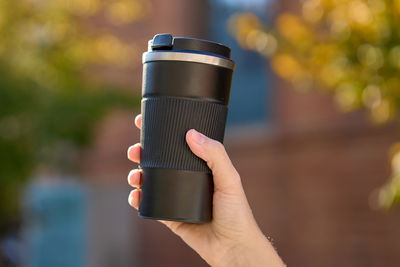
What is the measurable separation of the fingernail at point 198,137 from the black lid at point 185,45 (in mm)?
214

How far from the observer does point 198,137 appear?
6.38 feet

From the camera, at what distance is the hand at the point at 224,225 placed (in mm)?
1965

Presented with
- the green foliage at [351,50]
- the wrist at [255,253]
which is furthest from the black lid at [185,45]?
the green foliage at [351,50]

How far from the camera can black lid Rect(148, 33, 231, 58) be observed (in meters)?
1.98

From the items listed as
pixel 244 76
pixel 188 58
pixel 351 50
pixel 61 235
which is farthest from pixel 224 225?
pixel 61 235

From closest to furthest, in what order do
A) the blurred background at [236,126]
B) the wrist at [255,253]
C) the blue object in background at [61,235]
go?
the wrist at [255,253], the blurred background at [236,126], the blue object in background at [61,235]

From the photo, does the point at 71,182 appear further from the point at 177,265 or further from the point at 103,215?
the point at 177,265

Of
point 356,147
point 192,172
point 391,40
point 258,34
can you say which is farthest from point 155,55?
point 356,147

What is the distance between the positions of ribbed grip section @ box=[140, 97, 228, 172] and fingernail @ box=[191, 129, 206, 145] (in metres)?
0.02

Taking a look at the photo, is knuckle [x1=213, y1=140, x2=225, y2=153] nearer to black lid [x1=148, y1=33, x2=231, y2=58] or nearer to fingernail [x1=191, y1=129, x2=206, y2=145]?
fingernail [x1=191, y1=129, x2=206, y2=145]

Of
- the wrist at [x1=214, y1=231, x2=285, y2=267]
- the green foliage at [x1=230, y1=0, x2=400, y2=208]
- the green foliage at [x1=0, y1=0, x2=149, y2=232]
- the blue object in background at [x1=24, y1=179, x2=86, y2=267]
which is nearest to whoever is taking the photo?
the wrist at [x1=214, y1=231, x2=285, y2=267]

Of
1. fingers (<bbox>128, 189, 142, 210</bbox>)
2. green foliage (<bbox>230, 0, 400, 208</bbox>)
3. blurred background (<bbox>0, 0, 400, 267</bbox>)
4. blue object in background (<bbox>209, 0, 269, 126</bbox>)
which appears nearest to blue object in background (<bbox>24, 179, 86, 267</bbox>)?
blurred background (<bbox>0, 0, 400, 267</bbox>)

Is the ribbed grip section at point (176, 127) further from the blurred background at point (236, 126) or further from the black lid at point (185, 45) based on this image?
the blurred background at point (236, 126)

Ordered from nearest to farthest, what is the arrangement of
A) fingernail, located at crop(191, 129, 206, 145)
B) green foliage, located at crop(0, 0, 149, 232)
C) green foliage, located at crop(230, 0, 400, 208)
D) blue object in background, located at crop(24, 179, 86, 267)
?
fingernail, located at crop(191, 129, 206, 145) < green foliage, located at crop(230, 0, 400, 208) < green foliage, located at crop(0, 0, 149, 232) < blue object in background, located at crop(24, 179, 86, 267)
